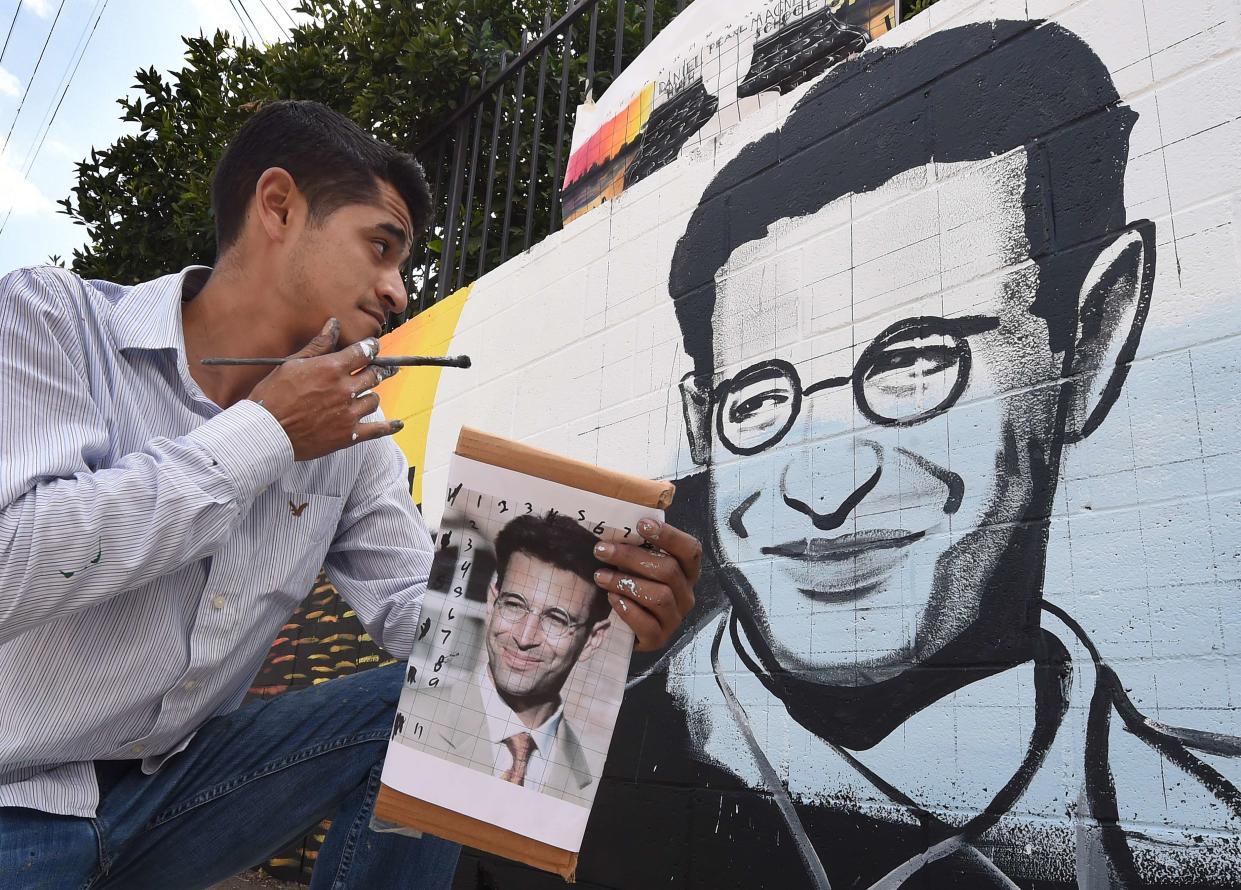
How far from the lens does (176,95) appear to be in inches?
223

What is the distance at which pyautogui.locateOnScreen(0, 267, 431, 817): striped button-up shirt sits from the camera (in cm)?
121

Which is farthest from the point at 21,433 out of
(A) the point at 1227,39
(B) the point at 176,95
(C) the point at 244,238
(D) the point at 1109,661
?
(B) the point at 176,95

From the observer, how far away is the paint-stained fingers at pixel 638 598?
1.34 meters

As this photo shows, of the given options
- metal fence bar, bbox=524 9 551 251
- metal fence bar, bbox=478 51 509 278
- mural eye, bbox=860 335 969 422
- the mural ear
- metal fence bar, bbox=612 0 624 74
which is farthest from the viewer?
metal fence bar, bbox=478 51 509 278

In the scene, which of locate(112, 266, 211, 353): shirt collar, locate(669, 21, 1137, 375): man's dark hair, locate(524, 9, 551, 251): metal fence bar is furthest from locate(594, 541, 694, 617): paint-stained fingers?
locate(524, 9, 551, 251): metal fence bar

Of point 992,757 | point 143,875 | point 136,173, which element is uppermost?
point 136,173

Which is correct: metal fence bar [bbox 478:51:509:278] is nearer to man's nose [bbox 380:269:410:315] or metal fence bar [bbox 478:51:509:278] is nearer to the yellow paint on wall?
the yellow paint on wall

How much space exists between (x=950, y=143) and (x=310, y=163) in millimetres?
1307

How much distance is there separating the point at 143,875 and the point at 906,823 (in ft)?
4.19

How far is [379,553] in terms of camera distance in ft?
5.86

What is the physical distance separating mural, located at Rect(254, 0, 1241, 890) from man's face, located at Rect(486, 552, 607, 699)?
78 cm

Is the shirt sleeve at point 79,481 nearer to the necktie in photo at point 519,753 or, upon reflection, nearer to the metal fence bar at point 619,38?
the necktie in photo at point 519,753

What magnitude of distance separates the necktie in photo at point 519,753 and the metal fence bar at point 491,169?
2.57 m

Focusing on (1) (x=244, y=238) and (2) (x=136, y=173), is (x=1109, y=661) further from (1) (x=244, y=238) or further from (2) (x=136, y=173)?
(2) (x=136, y=173)
